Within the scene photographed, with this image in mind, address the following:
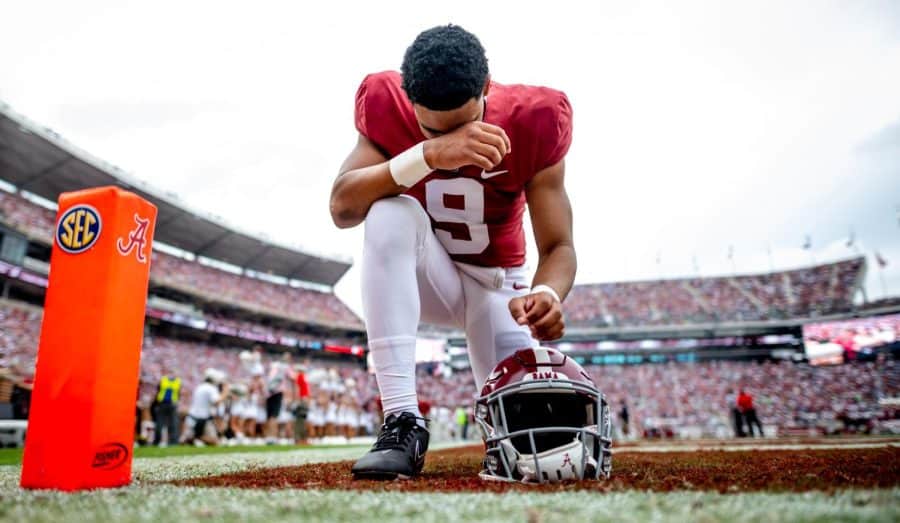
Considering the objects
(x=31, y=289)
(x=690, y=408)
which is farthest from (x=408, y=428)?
(x=690, y=408)

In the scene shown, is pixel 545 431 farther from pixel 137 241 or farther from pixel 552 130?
pixel 137 241

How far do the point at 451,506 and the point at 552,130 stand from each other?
1.35 meters

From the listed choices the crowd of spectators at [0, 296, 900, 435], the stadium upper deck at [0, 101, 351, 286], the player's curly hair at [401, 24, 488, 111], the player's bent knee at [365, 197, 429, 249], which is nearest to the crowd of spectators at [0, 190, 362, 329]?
the stadium upper deck at [0, 101, 351, 286]

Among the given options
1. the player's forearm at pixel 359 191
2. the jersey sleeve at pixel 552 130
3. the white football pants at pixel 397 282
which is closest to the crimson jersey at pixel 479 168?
the jersey sleeve at pixel 552 130

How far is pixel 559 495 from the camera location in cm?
115

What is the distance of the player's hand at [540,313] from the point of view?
1595mm

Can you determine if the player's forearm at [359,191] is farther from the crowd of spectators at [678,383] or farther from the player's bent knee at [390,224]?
the crowd of spectators at [678,383]

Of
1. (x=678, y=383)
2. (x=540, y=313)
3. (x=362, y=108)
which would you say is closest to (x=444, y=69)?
(x=362, y=108)

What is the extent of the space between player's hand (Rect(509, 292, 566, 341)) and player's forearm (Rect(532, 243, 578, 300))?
5.4 inches

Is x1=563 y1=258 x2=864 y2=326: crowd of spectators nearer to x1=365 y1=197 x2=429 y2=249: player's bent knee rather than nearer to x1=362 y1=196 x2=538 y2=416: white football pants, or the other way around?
x1=362 y1=196 x2=538 y2=416: white football pants

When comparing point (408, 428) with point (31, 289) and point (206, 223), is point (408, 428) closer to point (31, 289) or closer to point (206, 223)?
point (31, 289)

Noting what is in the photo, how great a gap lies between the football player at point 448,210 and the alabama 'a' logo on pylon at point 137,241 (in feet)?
2.04

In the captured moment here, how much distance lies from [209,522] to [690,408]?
2612cm

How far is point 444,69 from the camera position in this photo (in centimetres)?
154
